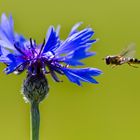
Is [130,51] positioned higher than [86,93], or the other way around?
[86,93]

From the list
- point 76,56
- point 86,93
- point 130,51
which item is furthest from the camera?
point 86,93

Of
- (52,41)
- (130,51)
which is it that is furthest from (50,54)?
(130,51)

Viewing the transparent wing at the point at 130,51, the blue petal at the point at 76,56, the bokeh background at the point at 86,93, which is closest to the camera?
the blue petal at the point at 76,56

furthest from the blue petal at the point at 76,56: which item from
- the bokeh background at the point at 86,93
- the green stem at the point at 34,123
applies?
the bokeh background at the point at 86,93

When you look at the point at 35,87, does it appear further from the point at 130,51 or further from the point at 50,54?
the point at 130,51

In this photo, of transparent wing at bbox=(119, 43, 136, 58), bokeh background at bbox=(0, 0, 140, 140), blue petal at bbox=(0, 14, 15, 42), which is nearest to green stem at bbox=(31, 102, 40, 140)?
blue petal at bbox=(0, 14, 15, 42)

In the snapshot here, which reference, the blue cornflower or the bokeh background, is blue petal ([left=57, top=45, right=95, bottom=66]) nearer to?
the blue cornflower

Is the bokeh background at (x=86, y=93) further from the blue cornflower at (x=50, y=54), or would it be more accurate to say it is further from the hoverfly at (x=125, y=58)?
→ the blue cornflower at (x=50, y=54)
